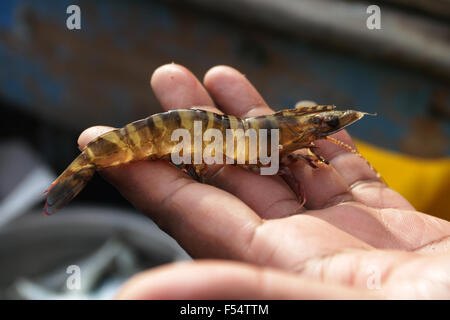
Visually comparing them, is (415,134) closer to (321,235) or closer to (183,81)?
(183,81)

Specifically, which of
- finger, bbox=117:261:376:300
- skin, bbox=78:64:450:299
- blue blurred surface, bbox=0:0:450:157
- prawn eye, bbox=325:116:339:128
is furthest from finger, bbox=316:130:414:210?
finger, bbox=117:261:376:300

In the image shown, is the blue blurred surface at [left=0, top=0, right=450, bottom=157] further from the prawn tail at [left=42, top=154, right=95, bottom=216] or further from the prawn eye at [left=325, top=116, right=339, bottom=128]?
the prawn tail at [left=42, top=154, right=95, bottom=216]

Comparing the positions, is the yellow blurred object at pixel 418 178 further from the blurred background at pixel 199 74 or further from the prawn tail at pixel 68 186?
the prawn tail at pixel 68 186

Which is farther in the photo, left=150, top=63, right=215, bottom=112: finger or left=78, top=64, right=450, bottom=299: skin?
left=150, top=63, right=215, bottom=112: finger

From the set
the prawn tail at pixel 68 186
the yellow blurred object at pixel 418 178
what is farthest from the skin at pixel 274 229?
the yellow blurred object at pixel 418 178

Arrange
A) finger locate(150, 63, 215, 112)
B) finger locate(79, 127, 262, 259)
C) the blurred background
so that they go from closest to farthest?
finger locate(79, 127, 262, 259) < finger locate(150, 63, 215, 112) < the blurred background

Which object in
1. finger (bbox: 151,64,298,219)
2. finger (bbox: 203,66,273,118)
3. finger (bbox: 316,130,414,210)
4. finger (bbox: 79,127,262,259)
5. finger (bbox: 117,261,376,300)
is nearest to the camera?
finger (bbox: 117,261,376,300)

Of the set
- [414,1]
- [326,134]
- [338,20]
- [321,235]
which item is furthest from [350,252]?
[414,1]
